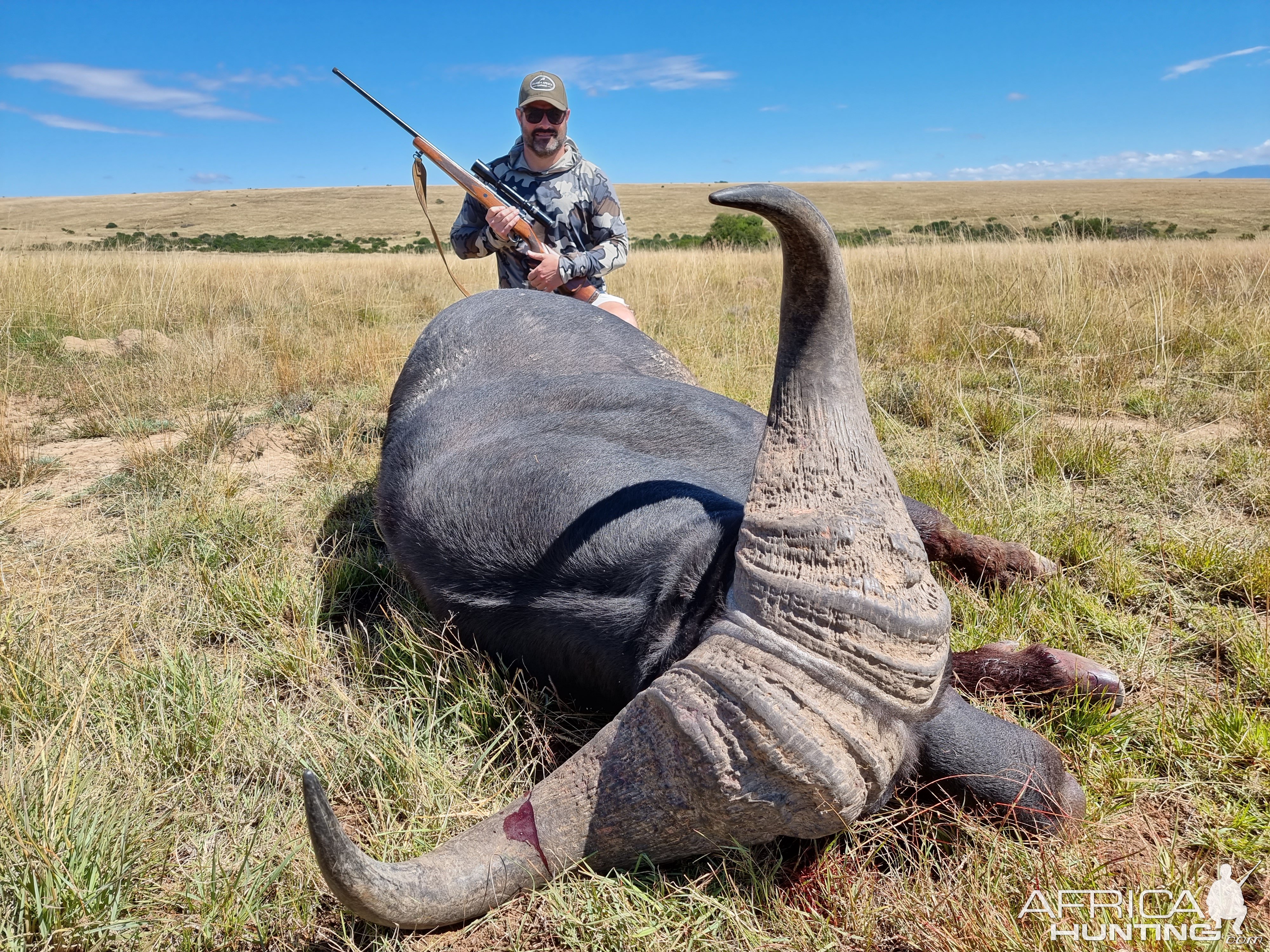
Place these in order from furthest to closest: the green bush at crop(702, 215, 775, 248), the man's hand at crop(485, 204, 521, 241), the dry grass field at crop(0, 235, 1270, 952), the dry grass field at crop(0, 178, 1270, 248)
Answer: the dry grass field at crop(0, 178, 1270, 248) → the green bush at crop(702, 215, 775, 248) → the man's hand at crop(485, 204, 521, 241) → the dry grass field at crop(0, 235, 1270, 952)

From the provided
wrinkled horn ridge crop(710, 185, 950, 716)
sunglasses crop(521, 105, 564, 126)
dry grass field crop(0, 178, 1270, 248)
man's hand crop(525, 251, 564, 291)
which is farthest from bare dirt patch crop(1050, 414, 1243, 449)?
dry grass field crop(0, 178, 1270, 248)

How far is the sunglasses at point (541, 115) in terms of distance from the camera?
5754mm

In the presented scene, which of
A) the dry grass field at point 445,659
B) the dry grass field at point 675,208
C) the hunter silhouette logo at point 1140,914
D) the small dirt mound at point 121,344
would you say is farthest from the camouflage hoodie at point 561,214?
the dry grass field at point 675,208

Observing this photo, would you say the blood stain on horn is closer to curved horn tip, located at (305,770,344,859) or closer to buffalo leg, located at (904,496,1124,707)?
curved horn tip, located at (305,770,344,859)

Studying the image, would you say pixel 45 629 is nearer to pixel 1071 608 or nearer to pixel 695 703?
pixel 695 703

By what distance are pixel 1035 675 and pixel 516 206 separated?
4821 mm

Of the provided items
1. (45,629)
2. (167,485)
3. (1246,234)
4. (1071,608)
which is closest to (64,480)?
(167,485)

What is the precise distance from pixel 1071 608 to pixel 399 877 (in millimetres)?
2708

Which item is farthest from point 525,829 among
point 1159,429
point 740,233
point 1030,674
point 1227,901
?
point 740,233

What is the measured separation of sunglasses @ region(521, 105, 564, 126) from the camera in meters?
5.75

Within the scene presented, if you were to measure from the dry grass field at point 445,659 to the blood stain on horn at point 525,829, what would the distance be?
5.9 inches

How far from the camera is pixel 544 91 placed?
5.55 m

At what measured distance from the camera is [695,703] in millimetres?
1517

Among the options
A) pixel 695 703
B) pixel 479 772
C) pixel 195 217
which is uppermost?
pixel 195 217
